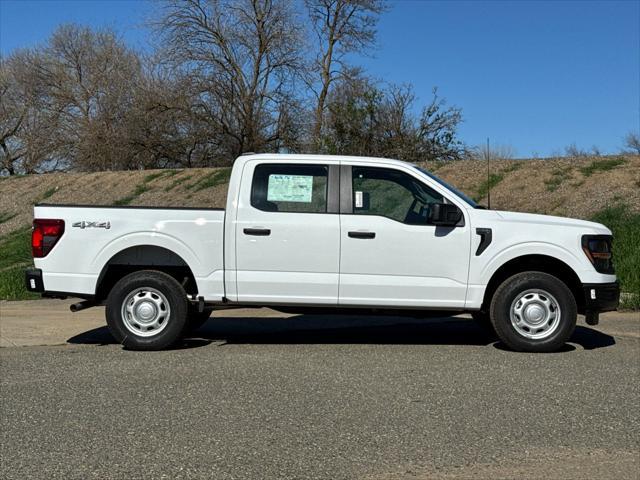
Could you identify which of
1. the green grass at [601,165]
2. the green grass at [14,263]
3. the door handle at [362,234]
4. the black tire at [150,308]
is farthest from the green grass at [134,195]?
the door handle at [362,234]

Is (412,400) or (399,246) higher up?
(399,246)

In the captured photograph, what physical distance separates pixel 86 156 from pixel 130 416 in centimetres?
3123

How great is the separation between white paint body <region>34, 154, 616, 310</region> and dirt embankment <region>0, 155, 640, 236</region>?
27.6 feet

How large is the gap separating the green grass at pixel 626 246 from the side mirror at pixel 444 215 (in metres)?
4.47

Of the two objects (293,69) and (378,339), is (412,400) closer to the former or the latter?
(378,339)

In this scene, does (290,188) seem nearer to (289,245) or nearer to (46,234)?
(289,245)

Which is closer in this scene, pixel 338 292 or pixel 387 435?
pixel 387 435

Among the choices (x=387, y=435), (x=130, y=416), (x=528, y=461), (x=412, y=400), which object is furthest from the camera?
(x=412, y=400)

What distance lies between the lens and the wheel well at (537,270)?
722 cm

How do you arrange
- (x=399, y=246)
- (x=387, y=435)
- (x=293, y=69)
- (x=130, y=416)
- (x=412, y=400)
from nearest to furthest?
(x=387, y=435) < (x=130, y=416) < (x=412, y=400) < (x=399, y=246) < (x=293, y=69)

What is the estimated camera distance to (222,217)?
7176mm

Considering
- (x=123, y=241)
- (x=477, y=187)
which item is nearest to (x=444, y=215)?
(x=123, y=241)

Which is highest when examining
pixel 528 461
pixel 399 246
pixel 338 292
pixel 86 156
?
pixel 86 156

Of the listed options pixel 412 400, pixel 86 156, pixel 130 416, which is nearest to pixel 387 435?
pixel 412 400
